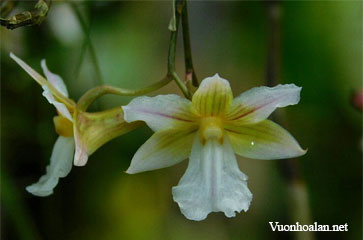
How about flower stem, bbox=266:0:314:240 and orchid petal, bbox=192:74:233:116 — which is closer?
orchid petal, bbox=192:74:233:116

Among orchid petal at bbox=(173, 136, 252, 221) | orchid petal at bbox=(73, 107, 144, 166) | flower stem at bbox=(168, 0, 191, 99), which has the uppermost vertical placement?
flower stem at bbox=(168, 0, 191, 99)

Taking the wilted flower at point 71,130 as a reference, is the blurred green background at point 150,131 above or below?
below

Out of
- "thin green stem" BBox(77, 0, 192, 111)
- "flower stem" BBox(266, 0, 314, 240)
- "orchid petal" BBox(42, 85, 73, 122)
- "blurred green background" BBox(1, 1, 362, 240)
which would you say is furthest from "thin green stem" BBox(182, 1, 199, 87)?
"blurred green background" BBox(1, 1, 362, 240)

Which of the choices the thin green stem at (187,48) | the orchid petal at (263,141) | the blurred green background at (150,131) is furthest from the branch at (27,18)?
the blurred green background at (150,131)

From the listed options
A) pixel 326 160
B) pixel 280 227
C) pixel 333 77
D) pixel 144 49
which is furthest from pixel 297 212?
pixel 144 49

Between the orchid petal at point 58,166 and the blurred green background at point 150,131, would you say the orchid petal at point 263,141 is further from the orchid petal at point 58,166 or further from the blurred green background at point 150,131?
the blurred green background at point 150,131

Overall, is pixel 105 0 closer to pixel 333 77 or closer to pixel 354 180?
pixel 333 77

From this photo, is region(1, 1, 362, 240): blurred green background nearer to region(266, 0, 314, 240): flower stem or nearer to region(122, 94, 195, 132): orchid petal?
region(266, 0, 314, 240): flower stem
